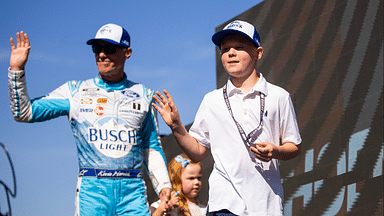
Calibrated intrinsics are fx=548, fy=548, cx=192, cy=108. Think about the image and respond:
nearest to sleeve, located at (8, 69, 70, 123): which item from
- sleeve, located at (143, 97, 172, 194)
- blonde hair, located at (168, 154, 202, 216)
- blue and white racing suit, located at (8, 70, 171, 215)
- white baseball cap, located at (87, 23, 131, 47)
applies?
blue and white racing suit, located at (8, 70, 171, 215)

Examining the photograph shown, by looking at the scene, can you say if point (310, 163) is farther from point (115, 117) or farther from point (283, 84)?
point (115, 117)

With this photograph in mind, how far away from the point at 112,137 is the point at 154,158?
47 centimetres

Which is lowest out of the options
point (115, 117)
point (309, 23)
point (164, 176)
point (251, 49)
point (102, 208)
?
point (102, 208)

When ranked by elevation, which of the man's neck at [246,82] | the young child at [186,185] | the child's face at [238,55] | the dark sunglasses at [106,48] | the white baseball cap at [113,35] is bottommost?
the young child at [186,185]

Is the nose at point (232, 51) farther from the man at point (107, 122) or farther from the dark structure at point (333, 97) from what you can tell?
the dark structure at point (333, 97)

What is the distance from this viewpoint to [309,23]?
279 inches

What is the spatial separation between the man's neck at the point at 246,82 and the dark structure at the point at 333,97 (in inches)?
97.7

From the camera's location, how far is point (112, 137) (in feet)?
15.0

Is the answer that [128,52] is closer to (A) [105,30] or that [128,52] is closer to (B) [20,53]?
(A) [105,30]

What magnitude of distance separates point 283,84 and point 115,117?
11.2 feet

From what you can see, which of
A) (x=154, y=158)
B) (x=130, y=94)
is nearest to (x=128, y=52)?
(x=130, y=94)

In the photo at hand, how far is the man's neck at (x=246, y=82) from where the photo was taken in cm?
382

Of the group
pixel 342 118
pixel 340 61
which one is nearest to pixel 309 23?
pixel 340 61

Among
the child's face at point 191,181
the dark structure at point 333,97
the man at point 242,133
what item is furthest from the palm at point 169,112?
the child's face at point 191,181
